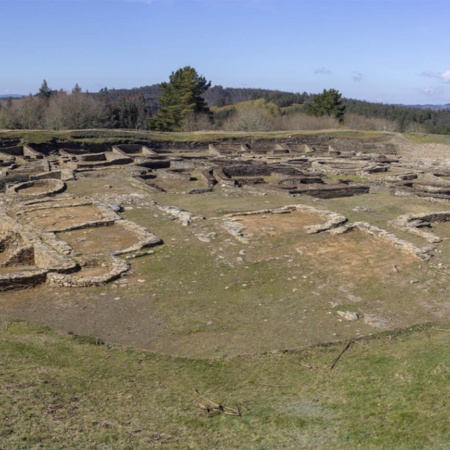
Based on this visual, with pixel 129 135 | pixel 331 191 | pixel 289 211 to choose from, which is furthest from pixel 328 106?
pixel 289 211

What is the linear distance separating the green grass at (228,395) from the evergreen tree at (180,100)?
54987mm

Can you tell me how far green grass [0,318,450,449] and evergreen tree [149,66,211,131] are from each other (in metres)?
55.0

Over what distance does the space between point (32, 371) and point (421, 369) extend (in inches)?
→ 236

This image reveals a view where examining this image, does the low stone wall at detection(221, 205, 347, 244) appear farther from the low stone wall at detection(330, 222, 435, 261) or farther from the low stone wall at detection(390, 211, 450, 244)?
the low stone wall at detection(390, 211, 450, 244)

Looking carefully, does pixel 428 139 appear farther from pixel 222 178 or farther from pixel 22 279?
pixel 22 279

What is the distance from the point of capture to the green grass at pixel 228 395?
6168mm

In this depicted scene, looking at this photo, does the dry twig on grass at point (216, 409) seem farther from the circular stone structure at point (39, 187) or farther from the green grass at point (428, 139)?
the green grass at point (428, 139)

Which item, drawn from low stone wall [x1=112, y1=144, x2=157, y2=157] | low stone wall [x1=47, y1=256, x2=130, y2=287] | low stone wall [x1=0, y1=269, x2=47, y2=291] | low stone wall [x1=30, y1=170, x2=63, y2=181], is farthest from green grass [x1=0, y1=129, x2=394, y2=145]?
low stone wall [x1=47, y1=256, x2=130, y2=287]

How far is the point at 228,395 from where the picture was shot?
7.62 meters

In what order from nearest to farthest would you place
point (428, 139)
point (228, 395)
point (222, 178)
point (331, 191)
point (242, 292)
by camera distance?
point (228, 395), point (242, 292), point (331, 191), point (222, 178), point (428, 139)

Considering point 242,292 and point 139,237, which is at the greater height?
point 139,237

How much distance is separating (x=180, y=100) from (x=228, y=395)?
58786mm

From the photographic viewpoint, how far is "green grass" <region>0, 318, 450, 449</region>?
617cm

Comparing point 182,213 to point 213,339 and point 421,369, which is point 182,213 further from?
point 421,369
